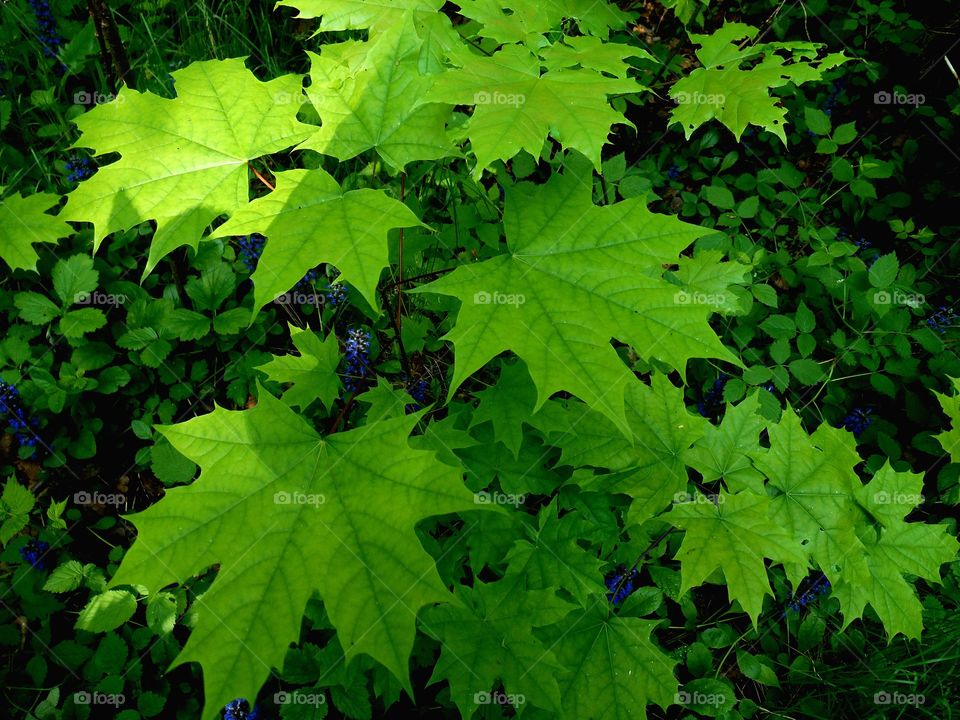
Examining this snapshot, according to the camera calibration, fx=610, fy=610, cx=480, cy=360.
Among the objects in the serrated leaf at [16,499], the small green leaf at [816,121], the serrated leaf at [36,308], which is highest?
the small green leaf at [816,121]

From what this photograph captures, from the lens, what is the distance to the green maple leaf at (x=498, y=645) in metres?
1.52

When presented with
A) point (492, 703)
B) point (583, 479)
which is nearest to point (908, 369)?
point (583, 479)

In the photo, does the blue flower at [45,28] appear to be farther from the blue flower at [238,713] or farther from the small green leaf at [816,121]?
the small green leaf at [816,121]

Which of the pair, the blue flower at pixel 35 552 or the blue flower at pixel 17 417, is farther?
the blue flower at pixel 17 417

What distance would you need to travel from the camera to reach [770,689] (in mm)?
2307

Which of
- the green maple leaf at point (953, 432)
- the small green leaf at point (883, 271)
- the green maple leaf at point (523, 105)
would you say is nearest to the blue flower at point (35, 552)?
the green maple leaf at point (523, 105)

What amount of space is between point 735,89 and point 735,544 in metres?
1.44

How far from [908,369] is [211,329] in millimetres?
3181

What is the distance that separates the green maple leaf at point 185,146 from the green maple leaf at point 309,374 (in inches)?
22.0

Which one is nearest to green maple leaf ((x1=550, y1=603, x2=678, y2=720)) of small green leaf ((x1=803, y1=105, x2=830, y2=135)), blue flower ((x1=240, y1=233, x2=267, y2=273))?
blue flower ((x1=240, y1=233, x2=267, y2=273))

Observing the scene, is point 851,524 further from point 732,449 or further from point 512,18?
point 512,18

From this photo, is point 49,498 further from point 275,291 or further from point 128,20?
point 128,20

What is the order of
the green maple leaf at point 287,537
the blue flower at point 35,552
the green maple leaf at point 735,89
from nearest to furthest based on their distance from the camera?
the green maple leaf at point 287,537
the green maple leaf at point 735,89
the blue flower at point 35,552

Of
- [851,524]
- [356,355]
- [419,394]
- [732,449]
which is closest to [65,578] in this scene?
[356,355]
